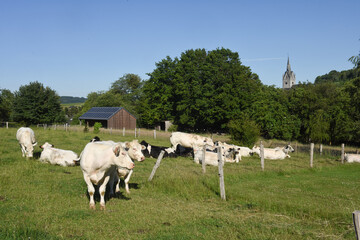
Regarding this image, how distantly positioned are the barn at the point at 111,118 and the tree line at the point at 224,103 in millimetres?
4759

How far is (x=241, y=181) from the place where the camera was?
12.5 m

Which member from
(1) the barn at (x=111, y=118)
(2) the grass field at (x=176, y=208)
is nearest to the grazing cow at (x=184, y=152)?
(2) the grass field at (x=176, y=208)

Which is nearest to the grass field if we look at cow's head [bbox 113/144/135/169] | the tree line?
cow's head [bbox 113/144/135/169]

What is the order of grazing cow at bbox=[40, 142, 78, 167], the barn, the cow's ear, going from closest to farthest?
the cow's ear
grazing cow at bbox=[40, 142, 78, 167]
the barn

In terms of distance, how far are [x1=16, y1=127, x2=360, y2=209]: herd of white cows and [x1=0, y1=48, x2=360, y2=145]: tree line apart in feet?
44.8

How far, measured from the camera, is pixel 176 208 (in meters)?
8.11

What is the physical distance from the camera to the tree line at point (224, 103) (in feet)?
132

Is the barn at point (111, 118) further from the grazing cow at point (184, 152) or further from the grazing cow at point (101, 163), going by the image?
the grazing cow at point (101, 163)

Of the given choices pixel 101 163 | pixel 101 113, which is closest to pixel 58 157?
pixel 101 163

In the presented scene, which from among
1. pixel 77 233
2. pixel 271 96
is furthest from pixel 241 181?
pixel 271 96

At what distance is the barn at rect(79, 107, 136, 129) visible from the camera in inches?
2295

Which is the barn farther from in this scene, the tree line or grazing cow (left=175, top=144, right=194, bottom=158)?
grazing cow (left=175, top=144, right=194, bottom=158)

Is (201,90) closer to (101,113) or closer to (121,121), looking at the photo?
(121,121)

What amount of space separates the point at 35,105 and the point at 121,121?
54.1 ft
